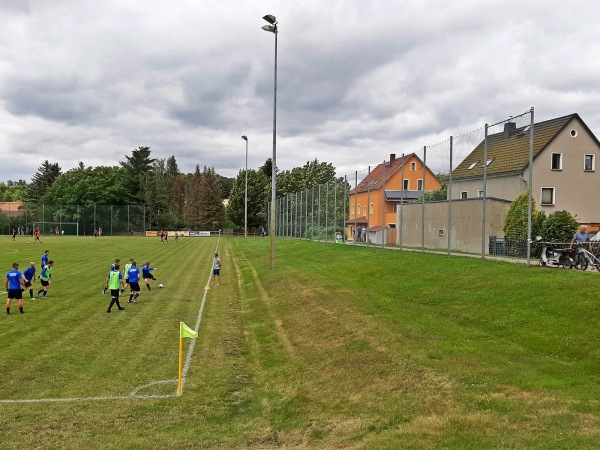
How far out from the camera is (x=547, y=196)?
126 feet

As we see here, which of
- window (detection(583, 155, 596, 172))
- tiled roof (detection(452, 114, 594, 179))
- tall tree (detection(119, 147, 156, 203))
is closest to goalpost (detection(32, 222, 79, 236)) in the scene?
tall tree (detection(119, 147, 156, 203))

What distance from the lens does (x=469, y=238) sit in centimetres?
2608

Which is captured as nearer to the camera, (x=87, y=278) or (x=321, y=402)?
(x=321, y=402)

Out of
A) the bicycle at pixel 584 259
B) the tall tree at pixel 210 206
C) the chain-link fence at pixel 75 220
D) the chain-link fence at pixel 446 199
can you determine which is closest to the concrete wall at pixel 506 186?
the chain-link fence at pixel 446 199

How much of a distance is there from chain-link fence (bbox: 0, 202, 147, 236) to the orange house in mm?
82160

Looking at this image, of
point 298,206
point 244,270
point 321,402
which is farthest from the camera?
point 298,206

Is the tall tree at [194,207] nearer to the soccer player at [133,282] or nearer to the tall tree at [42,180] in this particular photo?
the tall tree at [42,180]

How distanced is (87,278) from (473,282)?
23.0m

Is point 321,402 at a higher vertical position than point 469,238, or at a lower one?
lower

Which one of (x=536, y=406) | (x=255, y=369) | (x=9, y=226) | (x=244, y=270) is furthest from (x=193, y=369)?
(x=9, y=226)

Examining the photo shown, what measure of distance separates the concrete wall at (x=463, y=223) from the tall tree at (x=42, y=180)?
→ 15485 centimetres

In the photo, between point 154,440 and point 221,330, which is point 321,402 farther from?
point 221,330

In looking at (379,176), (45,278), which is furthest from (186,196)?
(45,278)

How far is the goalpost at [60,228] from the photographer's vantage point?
4338 inches
